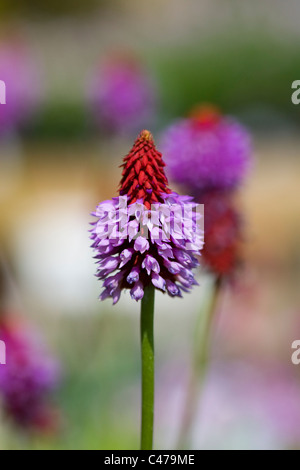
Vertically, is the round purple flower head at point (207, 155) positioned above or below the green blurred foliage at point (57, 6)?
below

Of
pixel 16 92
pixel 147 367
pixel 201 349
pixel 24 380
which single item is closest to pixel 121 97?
pixel 16 92

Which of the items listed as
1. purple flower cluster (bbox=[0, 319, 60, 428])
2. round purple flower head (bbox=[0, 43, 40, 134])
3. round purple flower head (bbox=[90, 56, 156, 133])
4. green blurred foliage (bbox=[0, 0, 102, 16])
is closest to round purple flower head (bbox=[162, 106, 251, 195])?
purple flower cluster (bbox=[0, 319, 60, 428])

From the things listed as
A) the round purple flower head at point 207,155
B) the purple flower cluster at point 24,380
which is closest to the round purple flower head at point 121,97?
the round purple flower head at point 207,155

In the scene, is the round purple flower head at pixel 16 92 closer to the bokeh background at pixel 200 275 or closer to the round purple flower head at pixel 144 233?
the bokeh background at pixel 200 275

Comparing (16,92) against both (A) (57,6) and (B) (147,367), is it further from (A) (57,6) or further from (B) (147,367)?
(A) (57,6)

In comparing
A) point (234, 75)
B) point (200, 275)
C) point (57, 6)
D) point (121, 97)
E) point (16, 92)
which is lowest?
point (200, 275)

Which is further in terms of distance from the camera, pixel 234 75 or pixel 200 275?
pixel 234 75

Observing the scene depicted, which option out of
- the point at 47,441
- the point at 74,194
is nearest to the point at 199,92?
the point at 74,194
